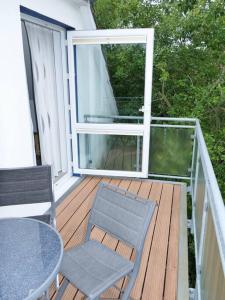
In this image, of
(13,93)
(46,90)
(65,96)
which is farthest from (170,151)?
(13,93)

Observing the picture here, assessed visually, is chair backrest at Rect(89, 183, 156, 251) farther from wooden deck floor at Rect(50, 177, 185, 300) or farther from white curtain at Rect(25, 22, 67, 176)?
white curtain at Rect(25, 22, 67, 176)

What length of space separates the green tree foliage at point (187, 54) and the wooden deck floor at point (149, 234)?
Answer: 296 cm

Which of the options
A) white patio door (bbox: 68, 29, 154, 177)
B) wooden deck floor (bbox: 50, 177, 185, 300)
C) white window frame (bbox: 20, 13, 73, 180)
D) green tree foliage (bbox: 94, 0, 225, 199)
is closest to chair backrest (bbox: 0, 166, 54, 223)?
wooden deck floor (bbox: 50, 177, 185, 300)

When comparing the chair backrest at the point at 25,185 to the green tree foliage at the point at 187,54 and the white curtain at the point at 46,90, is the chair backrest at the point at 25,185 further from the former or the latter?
the green tree foliage at the point at 187,54

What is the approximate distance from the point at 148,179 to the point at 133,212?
2.54m

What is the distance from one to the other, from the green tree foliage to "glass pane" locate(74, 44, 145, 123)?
2124 millimetres

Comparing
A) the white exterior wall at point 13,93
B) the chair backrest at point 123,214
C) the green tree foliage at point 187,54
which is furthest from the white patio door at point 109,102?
the green tree foliage at point 187,54

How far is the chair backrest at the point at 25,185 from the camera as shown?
1.93 meters

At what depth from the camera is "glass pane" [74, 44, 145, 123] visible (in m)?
3.64

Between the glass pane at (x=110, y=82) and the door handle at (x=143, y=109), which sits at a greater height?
the glass pane at (x=110, y=82)

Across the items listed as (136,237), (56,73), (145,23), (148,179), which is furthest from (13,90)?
(145,23)

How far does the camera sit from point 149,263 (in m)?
2.32

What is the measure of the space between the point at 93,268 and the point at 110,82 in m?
2.87

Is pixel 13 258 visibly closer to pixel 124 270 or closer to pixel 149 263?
pixel 124 270
